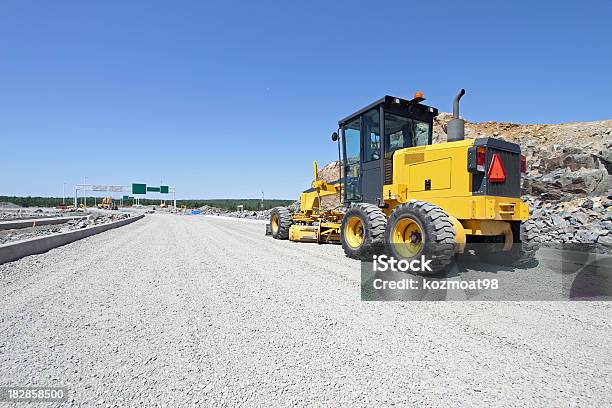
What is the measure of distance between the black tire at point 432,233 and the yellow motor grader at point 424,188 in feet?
0.05

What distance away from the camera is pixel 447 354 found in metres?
2.44

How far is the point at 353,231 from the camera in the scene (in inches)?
273

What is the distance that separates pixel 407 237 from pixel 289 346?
343 centimetres

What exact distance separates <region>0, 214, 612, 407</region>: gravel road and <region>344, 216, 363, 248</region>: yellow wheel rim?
7.74 ft

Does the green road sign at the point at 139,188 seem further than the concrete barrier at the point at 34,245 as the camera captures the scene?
Yes

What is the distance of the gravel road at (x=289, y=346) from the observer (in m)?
1.95

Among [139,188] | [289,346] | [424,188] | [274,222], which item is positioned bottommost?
[289,346]

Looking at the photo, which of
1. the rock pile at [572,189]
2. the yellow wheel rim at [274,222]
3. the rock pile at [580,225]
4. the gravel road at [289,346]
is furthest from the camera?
the yellow wheel rim at [274,222]

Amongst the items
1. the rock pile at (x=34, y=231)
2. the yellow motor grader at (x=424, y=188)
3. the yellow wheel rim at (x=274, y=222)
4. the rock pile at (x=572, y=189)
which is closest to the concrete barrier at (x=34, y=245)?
the rock pile at (x=34, y=231)

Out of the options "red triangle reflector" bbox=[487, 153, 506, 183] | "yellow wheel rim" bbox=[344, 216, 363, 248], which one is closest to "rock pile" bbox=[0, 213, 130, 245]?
"yellow wheel rim" bbox=[344, 216, 363, 248]

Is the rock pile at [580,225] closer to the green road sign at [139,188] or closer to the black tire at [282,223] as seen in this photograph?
the black tire at [282,223]

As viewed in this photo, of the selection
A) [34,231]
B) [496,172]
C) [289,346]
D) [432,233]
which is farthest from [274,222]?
[34,231]

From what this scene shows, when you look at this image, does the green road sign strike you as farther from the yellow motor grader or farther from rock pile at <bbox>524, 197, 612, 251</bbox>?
rock pile at <bbox>524, 197, 612, 251</bbox>

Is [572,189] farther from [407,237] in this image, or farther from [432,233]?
[432,233]
